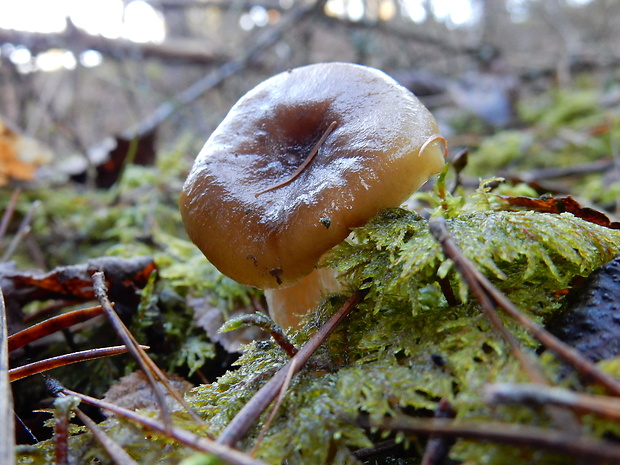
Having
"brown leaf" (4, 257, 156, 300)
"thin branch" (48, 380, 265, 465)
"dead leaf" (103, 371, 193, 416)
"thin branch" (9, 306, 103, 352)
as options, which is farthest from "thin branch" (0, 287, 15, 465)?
"brown leaf" (4, 257, 156, 300)

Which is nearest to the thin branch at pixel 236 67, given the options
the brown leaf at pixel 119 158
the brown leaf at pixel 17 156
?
the brown leaf at pixel 119 158

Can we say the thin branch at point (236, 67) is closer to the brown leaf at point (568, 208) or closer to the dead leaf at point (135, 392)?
the dead leaf at point (135, 392)

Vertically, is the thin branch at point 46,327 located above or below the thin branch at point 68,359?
above

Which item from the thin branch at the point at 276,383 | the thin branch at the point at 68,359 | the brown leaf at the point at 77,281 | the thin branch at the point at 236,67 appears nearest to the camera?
the thin branch at the point at 276,383

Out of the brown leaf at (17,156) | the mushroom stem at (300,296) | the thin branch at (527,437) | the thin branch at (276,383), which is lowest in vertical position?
the mushroom stem at (300,296)

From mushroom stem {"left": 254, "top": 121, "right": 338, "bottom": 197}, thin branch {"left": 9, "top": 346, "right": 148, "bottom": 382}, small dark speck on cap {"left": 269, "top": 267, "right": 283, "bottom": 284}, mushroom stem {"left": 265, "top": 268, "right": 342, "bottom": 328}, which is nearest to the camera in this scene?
thin branch {"left": 9, "top": 346, "right": 148, "bottom": 382}

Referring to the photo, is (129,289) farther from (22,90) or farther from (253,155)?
(22,90)

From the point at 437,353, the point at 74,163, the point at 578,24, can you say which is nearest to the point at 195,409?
the point at 437,353

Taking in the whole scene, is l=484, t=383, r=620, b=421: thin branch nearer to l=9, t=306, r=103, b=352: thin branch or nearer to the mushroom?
the mushroom
